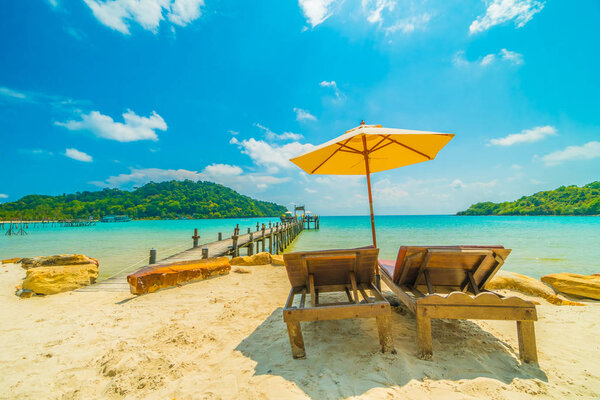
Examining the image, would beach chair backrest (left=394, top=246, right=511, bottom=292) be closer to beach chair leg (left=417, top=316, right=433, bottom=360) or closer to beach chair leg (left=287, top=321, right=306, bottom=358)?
beach chair leg (left=417, top=316, right=433, bottom=360)

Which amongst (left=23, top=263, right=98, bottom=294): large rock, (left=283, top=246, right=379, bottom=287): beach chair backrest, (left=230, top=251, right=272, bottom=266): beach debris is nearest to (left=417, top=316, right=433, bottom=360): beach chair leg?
(left=283, top=246, right=379, bottom=287): beach chair backrest

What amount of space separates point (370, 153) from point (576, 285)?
533 centimetres

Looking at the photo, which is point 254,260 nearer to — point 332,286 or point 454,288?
point 332,286

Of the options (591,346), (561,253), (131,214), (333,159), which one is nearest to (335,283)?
(333,159)

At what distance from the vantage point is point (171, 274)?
18.0ft

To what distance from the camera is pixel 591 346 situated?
2.79 m

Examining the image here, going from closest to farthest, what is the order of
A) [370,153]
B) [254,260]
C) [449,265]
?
[449,265] → [370,153] → [254,260]

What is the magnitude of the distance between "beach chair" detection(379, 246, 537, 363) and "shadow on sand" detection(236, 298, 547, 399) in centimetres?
22

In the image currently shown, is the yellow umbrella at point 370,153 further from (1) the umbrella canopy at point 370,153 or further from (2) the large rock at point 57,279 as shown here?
(2) the large rock at point 57,279

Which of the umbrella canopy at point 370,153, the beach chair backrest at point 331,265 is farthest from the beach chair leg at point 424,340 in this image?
the umbrella canopy at point 370,153

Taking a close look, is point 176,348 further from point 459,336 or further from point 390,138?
point 390,138

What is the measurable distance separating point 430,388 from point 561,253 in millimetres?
20237

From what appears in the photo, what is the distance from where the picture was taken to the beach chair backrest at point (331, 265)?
9.24 ft

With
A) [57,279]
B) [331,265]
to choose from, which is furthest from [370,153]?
[57,279]
